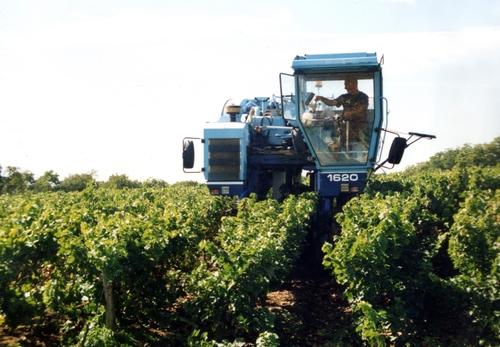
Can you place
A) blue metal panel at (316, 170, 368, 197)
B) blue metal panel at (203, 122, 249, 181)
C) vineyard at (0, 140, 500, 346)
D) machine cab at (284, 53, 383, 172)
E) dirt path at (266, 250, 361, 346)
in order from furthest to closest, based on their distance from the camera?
blue metal panel at (203, 122, 249, 181), blue metal panel at (316, 170, 368, 197), machine cab at (284, 53, 383, 172), dirt path at (266, 250, 361, 346), vineyard at (0, 140, 500, 346)

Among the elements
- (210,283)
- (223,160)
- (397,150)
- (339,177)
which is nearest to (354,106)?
(397,150)

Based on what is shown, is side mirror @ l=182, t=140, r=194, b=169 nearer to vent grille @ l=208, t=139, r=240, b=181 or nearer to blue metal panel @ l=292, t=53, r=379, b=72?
vent grille @ l=208, t=139, r=240, b=181

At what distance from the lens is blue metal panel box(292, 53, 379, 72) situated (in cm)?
1138

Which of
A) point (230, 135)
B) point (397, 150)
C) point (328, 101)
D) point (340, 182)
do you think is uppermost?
point (328, 101)

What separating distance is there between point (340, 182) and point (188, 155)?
9.60 ft

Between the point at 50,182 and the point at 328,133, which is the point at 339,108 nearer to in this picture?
the point at 328,133

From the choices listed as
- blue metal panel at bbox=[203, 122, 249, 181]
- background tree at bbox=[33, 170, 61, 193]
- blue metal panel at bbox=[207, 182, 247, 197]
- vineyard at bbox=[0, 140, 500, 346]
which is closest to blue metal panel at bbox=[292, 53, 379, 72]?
blue metal panel at bbox=[203, 122, 249, 181]

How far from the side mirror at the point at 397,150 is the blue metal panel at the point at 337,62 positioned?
1.37 meters

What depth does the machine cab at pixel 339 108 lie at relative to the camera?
1151 centimetres

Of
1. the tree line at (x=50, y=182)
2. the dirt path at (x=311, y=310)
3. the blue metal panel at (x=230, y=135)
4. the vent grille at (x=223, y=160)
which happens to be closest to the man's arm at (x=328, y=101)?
the blue metal panel at (x=230, y=135)

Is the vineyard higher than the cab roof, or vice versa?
the cab roof

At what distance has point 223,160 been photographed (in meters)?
12.4

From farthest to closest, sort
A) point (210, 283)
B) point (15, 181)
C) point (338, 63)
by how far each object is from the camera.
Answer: point (15, 181), point (338, 63), point (210, 283)

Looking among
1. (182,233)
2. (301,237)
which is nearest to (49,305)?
(182,233)
